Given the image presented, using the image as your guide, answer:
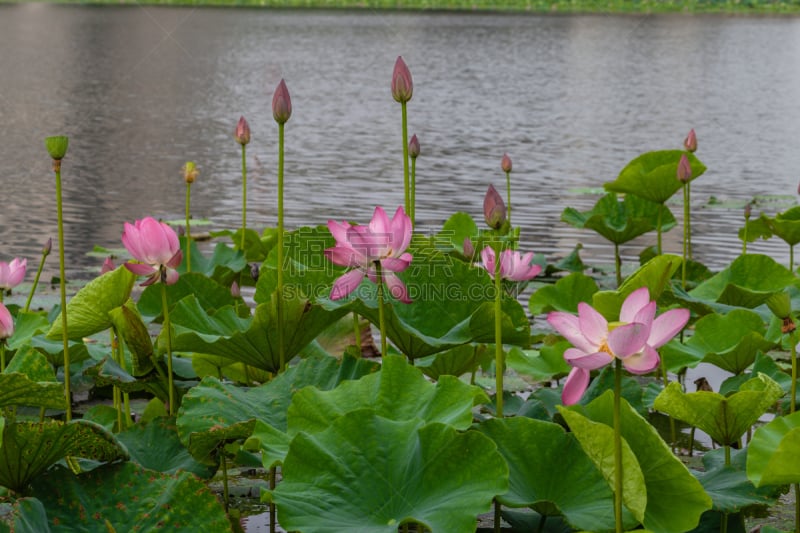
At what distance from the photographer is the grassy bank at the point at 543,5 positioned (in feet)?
112

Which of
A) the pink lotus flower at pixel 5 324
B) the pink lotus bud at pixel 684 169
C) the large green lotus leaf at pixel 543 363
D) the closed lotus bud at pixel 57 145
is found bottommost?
A: the large green lotus leaf at pixel 543 363

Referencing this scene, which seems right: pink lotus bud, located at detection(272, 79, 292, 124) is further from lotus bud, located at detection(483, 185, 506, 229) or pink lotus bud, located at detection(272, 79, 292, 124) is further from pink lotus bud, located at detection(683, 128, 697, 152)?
pink lotus bud, located at detection(683, 128, 697, 152)

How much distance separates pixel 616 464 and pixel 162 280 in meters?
0.86

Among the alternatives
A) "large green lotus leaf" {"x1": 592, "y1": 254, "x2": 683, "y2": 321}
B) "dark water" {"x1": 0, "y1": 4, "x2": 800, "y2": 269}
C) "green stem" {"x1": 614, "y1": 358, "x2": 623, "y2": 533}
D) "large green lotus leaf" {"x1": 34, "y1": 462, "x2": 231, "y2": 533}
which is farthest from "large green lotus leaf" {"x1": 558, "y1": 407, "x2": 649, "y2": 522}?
"dark water" {"x1": 0, "y1": 4, "x2": 800, "y2": 269}

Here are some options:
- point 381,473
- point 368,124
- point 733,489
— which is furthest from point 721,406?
point 368,124

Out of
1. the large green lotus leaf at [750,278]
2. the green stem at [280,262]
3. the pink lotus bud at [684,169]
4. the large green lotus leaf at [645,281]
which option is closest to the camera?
the large green lotus leaf at [645,281]

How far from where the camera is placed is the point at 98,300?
6.24ft

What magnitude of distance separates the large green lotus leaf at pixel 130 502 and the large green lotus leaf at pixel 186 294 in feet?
2.95

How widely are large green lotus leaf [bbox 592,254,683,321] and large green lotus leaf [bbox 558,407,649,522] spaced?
0.25m

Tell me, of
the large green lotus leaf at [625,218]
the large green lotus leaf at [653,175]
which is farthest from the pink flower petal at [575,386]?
the large green lotus leaf at [625,218]

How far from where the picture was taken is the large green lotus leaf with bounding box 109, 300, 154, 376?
181cm

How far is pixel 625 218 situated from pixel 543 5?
114 feet

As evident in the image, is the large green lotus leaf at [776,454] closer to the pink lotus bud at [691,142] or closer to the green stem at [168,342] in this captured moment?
the green stem at [168,342]

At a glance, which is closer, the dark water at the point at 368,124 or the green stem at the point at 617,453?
the green stem at the point at 617,453
